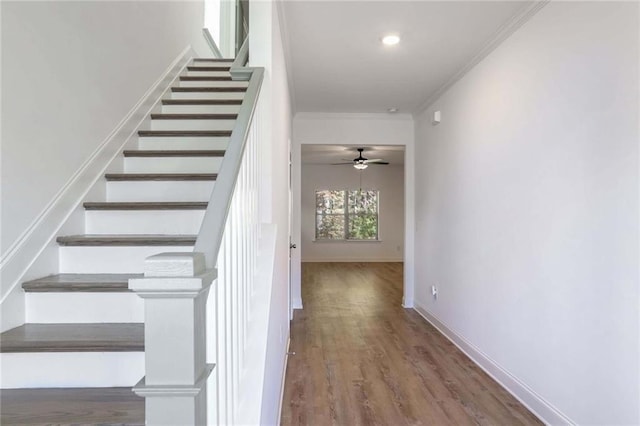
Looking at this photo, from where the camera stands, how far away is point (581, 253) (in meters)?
1.94

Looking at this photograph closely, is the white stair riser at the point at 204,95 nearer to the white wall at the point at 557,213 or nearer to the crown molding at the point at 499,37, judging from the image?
the crown molding at the point at 499,37

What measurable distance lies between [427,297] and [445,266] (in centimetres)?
77

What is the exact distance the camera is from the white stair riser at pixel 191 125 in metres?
2.85

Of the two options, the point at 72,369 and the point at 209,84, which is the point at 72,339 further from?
the point at 209,84

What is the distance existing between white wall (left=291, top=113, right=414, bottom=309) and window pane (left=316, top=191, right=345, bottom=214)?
4.79 meters

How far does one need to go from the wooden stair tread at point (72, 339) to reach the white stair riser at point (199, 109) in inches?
79.2

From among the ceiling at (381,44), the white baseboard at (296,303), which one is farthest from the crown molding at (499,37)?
the white baseboard at (296,303)

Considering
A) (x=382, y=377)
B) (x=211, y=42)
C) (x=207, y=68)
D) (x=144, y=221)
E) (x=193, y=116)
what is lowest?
(x=382, y=377)

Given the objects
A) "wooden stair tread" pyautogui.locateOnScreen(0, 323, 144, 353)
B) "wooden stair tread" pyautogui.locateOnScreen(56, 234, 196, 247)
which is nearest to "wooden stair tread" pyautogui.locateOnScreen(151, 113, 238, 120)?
"wooden stair tread" pyautogui.locateOnScreen(56, 234, 196, 247)

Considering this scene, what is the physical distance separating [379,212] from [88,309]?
28.7ft

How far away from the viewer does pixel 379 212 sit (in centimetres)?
995

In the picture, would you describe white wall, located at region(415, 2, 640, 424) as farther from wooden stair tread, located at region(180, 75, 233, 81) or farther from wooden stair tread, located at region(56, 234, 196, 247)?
wooden stair tread, located at region(180, 75, 233, 81)

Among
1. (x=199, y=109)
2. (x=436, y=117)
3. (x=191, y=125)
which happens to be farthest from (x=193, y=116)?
(x=436, y=117)

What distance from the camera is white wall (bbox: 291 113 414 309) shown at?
16.6 ft
